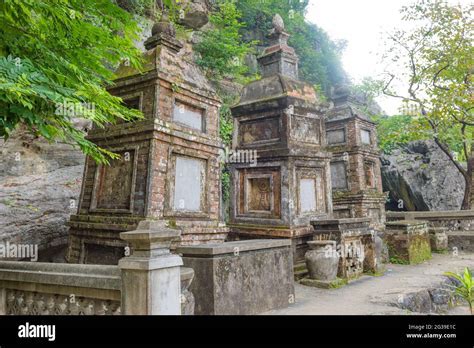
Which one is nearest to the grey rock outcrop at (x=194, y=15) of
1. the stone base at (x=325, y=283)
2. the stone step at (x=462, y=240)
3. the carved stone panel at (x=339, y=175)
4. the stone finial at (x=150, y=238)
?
the carved stone panel at (x=339, y=175)

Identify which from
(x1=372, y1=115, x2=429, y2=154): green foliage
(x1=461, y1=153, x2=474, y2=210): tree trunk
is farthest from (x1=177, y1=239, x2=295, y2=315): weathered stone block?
(x1=461, y1=153, x2=474, y2=210): tree trunk

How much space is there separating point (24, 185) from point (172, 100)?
5.23m

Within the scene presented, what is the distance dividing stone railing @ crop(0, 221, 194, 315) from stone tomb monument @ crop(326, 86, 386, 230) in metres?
11.3

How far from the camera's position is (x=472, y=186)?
14.2 metres

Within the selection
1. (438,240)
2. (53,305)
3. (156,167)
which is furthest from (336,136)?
(53,305)

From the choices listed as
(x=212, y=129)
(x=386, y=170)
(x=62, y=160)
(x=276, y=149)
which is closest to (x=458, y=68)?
(x=386, y=170)

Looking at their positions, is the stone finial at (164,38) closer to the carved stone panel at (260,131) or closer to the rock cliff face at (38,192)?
the carved stone panel at (260,131)

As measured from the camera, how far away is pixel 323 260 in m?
6.60

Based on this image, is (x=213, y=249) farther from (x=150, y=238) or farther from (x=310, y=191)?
(x=310, y=191)

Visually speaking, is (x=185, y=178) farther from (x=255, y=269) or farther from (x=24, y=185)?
(x=24, y=185)

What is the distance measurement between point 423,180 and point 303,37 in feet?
50.2

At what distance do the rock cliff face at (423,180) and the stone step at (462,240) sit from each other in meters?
6.08

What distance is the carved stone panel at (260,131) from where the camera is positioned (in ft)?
28.0

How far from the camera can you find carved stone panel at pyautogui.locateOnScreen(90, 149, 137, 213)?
A: 229 inches
